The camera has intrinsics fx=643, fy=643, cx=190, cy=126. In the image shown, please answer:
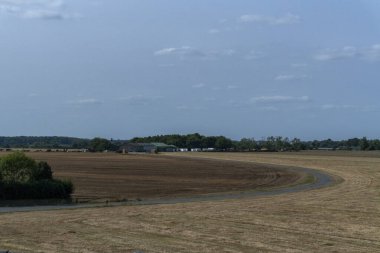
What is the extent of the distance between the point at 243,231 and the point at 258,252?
435 cm

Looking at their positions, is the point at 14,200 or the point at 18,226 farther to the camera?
the point at 14,200

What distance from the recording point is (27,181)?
118 feet

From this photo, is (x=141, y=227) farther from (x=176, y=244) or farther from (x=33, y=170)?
(x=33, y=170)

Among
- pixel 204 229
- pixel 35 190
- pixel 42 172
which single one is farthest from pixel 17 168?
pixel 204 229

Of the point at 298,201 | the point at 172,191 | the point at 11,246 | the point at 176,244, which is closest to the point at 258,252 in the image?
the point at 176,244

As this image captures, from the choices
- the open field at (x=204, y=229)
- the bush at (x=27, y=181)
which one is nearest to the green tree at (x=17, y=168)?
the bush at (x=27, y=181)

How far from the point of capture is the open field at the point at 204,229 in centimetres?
1530

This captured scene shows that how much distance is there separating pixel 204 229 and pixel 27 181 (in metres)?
19.3

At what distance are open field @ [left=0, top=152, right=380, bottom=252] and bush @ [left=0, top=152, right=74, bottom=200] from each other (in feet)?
31.4

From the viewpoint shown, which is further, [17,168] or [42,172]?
[42,172]

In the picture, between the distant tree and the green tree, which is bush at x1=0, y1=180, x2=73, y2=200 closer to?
the green tree

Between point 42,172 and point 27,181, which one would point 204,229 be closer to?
point 27,181

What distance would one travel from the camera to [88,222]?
2117cm

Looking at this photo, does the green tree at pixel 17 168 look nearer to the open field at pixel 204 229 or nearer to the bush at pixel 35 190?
the bush at pixel 35 190
